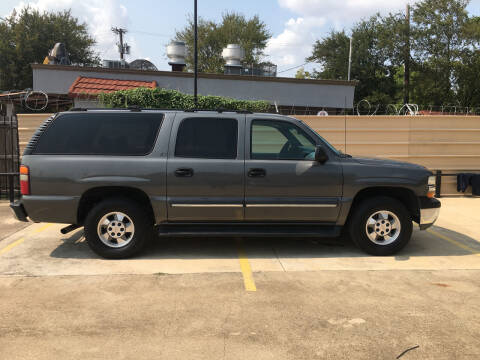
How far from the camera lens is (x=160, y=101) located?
42.6ft

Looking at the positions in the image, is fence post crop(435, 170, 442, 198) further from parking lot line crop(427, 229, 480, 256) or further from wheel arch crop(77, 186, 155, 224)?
wheel arch crop(77, 186, 155, 224)

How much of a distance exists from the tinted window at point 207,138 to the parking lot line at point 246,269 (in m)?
1.34

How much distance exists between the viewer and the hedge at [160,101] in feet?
41.2

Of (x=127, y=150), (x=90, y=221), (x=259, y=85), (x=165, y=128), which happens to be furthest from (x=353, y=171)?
(x=259, y=85)

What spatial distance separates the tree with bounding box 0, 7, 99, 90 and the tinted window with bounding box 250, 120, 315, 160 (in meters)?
34.1

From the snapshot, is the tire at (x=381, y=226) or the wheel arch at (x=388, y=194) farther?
the wheel arch at (x=388, y=194)

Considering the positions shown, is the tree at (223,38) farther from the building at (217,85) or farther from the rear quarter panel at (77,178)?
the rear quarter panel at (77,178)

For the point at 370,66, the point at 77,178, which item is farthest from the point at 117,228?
the point at 370,66

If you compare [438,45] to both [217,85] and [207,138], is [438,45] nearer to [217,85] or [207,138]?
[217,85]

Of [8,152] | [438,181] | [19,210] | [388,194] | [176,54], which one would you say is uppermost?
[176,54]

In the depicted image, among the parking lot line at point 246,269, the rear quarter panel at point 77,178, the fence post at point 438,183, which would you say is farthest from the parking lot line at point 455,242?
the rear quarter panel at point 77,178

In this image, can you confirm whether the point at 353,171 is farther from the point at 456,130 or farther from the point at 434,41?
the point at 434,41

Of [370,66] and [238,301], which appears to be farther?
[370,66]

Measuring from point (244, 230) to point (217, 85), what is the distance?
1499cm
